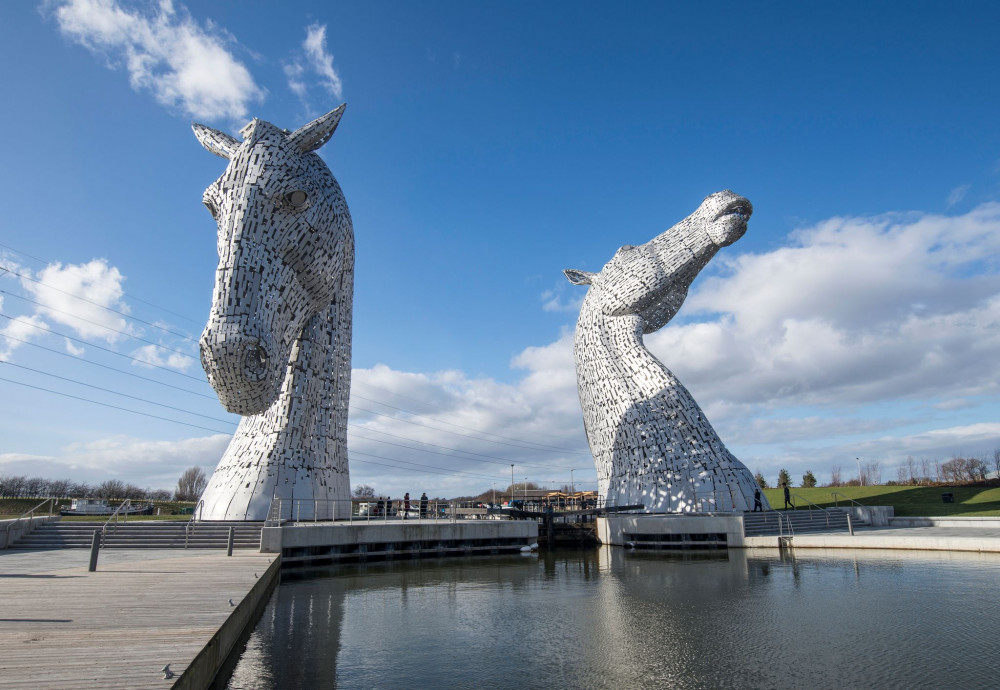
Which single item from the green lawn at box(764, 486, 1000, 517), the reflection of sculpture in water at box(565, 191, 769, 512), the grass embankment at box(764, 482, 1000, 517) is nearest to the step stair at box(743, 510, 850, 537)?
the reflection of sculpture in water at box(565, 191, 769, 512)

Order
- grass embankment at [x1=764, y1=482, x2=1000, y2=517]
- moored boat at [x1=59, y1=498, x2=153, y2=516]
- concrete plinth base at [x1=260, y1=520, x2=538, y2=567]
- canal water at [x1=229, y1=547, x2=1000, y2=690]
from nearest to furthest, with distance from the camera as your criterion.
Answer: canal water at [x1=229, y1=547, x2=1000, y2=690], concrete plinth base at [x1=260, y1=520, x2=538, y2=567], grass embankment at [x1=764, y1=482, x2=1000, y2=517], moored boat at [x1=59, y1=498, x2=153, y2=516]

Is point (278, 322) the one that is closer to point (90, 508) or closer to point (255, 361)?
point (255, 361)

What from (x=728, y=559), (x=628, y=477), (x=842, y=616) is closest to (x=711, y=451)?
(x=628, y=477)

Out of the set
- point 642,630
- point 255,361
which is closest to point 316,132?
point 255,361

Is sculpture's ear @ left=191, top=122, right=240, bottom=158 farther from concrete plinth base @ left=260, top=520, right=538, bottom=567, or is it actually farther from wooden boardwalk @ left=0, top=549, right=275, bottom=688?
wooden boardwalk @ left=0, top=549, right=275, bottom=688

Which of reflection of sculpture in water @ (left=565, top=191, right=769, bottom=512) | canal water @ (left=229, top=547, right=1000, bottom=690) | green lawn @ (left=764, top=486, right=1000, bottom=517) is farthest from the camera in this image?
green lawn @ (left=764, top=486, right=1000, bottom=517)

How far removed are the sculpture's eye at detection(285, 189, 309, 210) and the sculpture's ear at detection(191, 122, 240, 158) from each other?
226 centimetres

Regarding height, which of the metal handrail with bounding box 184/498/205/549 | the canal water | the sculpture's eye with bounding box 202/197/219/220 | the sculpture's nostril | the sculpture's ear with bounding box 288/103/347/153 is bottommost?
the canal water

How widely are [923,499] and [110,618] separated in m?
30.8

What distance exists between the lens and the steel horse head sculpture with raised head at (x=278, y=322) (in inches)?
460

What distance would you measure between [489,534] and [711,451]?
7.04m

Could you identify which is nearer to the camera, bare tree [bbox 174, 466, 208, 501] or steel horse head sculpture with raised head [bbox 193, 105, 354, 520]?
steel horse head sculpture with raised head [bbox 193, 105, 354, 520]

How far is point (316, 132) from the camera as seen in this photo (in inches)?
538

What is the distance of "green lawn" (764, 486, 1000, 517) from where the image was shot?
21953 millimetres
